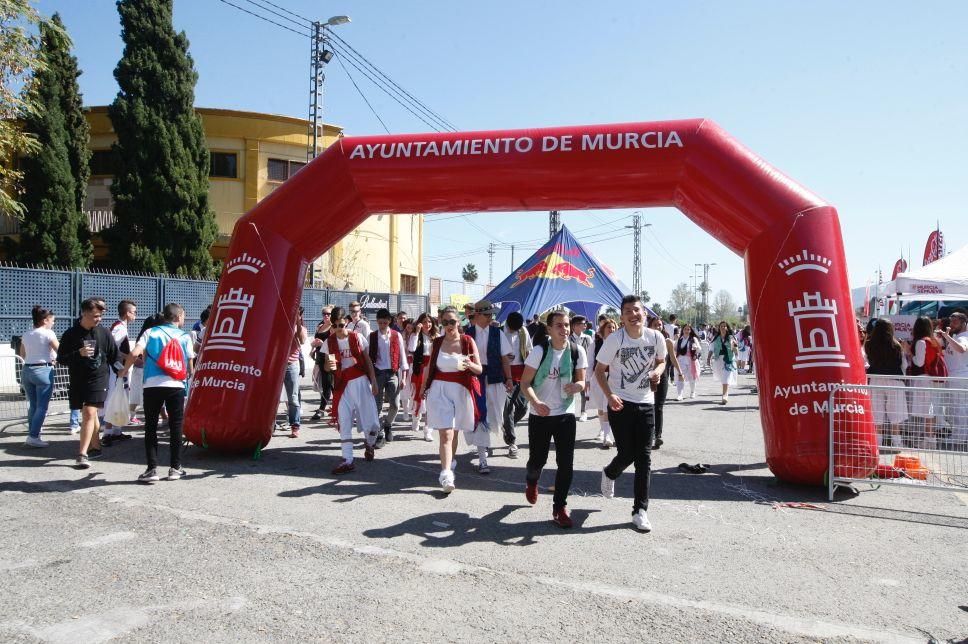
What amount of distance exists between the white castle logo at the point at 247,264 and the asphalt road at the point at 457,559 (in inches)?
90.7

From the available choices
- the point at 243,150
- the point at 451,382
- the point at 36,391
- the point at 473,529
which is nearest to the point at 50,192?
the point at 243,150

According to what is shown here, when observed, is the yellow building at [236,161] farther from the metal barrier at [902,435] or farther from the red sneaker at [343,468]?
the metal barrier at [902,435]

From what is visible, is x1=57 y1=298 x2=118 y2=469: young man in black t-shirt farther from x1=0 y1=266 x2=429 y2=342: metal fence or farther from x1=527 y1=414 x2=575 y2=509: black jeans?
x1=0 y1=266 x2=429 y2=342: metal fence

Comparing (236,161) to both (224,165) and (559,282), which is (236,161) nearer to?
(224,165)

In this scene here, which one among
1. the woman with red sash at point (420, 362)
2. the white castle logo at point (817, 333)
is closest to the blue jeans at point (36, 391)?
the woman with red sash at point (420, 362)

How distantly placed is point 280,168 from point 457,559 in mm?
28409

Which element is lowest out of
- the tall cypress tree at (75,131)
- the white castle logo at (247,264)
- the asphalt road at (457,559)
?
the asphalt road at (457,559)

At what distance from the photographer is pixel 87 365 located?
301 inches

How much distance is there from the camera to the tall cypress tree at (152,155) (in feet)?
80.6

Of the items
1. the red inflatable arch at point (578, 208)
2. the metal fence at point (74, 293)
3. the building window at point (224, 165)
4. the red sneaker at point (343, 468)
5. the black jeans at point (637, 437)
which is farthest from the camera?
the building window at point (224, 165)

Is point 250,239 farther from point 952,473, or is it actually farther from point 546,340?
point 952,473

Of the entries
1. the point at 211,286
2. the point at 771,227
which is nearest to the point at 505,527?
the point at 771,227

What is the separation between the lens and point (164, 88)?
2495 centimetres

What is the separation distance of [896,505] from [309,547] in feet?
17.1
